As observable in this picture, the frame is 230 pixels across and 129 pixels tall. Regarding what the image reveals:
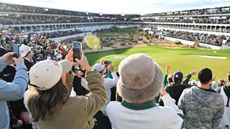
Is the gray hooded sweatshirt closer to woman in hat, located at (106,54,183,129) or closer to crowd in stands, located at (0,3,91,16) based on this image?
woman in hat, located at (106,54,183,129)

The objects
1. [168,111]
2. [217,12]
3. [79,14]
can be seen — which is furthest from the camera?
[79,14]

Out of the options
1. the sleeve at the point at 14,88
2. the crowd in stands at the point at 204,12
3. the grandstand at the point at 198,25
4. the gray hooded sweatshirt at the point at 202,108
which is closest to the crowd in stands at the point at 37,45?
the sleeve at the point at 14,88

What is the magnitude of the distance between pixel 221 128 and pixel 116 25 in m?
132

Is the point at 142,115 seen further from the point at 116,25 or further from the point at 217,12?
the point at 116,25

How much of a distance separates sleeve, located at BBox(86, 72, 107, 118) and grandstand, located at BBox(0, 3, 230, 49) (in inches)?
1831

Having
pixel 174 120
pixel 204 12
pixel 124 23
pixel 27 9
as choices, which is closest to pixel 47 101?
pixel 174 120

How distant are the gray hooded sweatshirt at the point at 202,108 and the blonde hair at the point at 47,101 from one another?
2.15m

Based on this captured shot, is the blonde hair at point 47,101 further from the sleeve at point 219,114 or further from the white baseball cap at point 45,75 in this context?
the sleeve at point 219,114

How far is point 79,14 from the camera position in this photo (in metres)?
120

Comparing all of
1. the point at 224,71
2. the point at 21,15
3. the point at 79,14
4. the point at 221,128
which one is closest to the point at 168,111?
the point at 221,128

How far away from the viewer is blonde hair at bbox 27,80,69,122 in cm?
328

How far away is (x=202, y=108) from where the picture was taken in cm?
468

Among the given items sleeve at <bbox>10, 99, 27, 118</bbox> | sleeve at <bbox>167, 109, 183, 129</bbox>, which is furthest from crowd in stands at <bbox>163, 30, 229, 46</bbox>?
sleeve at <bbox>167, 109, 183, 129</bbox>

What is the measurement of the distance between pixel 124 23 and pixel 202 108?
137952mm
